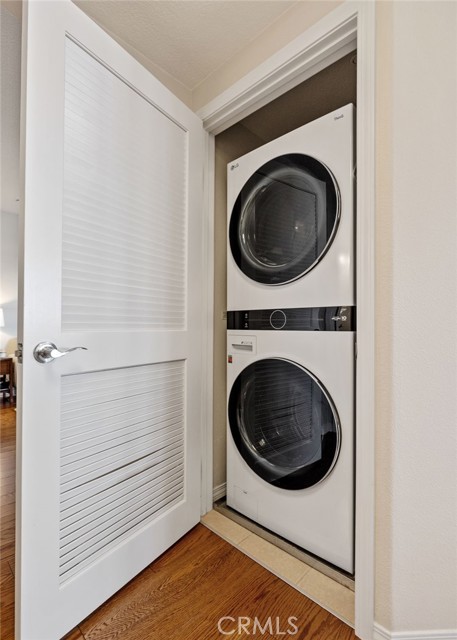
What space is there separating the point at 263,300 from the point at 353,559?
42.6 inches

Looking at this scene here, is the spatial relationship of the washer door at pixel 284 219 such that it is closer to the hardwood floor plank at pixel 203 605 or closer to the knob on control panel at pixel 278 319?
the knob on control panel at pixel 278 319

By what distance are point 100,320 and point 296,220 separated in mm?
908

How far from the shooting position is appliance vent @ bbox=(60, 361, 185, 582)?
3.24ft

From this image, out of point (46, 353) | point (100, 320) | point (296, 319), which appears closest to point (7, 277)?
point (100, 320)

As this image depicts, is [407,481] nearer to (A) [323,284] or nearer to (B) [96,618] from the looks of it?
(A) [323,284]

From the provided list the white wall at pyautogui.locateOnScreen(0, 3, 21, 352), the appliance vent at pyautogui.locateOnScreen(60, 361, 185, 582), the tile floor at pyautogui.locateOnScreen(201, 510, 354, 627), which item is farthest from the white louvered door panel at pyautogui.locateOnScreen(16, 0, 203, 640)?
the white wall at pyautogui.locateOnScreen(0, 3, 21, 352)

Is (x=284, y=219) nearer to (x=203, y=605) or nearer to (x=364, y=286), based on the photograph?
(x=364, y=286)

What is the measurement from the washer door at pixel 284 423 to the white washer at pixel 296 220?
334mm

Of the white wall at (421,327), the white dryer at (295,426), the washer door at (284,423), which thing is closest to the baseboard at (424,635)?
the white wall at (421,327)

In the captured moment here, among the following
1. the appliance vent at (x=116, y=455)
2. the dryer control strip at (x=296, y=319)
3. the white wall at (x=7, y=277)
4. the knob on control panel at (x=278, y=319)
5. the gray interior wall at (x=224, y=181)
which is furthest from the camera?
the white wall at (x=7, y=277)

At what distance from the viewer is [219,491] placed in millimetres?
1726

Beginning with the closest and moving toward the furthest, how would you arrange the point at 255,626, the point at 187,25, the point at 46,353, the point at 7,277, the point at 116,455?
the point at 46,353 → the point at 255,626 → the point at 116,455 → the point at 187,25 → the point at 7,277

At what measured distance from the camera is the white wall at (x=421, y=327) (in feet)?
2.96

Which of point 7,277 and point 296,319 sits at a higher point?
point 7,277
